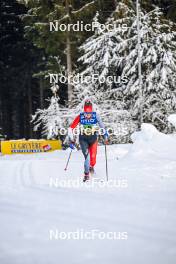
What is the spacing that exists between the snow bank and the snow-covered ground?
0.09 meters

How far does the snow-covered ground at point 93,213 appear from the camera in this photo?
168 inches

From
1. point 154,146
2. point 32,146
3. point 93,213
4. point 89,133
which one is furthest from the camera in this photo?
point 32,146

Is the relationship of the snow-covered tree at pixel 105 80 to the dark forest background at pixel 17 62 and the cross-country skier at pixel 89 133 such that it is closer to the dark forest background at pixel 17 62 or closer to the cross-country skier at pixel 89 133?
the dark forest background at pixel 17 62

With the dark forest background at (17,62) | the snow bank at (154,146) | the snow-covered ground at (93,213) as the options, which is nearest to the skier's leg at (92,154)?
the snow-covered ground at (93,213)

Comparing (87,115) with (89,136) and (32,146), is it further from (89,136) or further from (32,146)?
(32,146)

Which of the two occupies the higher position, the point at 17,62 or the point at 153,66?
the point at 17,62

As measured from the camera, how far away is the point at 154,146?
11062mm

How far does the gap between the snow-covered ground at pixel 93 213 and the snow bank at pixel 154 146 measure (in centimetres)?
9

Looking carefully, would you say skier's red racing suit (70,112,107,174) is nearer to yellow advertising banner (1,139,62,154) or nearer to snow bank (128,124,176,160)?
snow bank (128,124,176,160)

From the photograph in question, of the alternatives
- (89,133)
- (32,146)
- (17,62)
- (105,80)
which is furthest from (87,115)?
(17,62)

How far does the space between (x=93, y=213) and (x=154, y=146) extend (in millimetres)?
5706

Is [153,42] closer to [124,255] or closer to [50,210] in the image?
[50,210]

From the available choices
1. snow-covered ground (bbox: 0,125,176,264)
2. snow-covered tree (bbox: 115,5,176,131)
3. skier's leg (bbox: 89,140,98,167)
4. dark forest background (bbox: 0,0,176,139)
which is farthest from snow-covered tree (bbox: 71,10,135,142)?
skier's leg (bbox: 89,140,98,167)

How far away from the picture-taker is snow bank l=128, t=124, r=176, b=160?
34.6ft
